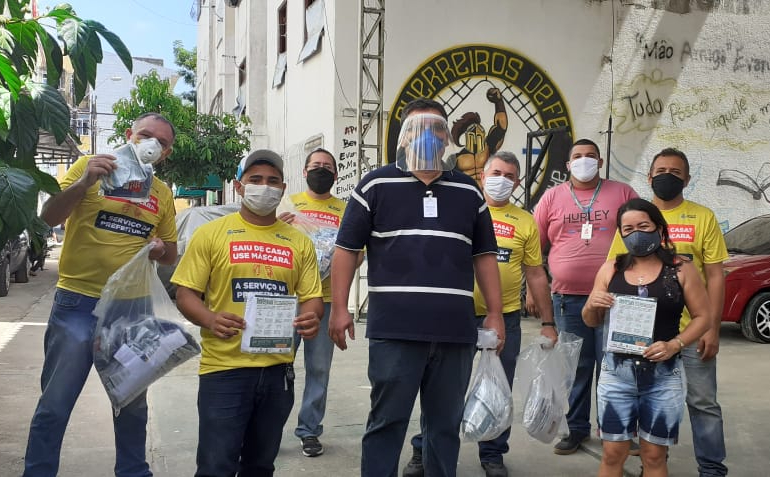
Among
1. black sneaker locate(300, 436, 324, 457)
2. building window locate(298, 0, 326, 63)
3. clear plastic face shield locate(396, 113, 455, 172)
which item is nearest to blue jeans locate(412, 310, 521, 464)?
black sneaker locate(300, 436, 324, 457)

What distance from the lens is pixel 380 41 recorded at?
1109 centimetres

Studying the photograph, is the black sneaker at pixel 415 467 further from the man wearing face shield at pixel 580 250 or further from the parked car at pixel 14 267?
the parked car at pixel 14 267

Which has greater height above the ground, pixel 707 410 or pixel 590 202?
pixel 590 202

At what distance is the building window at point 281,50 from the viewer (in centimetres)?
1730

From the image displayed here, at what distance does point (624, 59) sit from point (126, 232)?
1087 cm

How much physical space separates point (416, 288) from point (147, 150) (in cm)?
151

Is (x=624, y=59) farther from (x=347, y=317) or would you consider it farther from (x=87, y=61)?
(x=87, y=61)

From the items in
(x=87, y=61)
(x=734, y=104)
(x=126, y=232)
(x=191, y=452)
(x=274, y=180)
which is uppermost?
(x=734, y=104)

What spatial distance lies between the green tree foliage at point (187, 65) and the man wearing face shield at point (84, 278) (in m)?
44.0

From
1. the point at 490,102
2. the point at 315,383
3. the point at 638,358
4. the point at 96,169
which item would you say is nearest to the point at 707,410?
the point at 638,358

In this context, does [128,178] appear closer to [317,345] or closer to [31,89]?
[31,89]

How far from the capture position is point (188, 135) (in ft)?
65.4

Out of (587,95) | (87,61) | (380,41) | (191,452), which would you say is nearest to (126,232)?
(87,61)

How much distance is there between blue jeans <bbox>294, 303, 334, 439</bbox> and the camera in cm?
507
